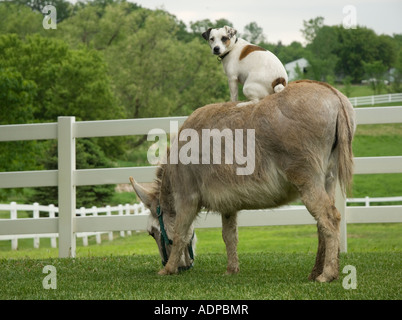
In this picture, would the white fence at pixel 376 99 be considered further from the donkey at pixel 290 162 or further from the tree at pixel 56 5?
the donkey at pixel 290 162

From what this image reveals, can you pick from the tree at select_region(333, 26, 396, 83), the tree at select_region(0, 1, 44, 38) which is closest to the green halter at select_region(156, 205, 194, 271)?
the tree at select_region(333, 26, 396, 83)

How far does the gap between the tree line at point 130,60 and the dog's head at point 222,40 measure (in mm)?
23642

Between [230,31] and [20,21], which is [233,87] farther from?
[20,21]

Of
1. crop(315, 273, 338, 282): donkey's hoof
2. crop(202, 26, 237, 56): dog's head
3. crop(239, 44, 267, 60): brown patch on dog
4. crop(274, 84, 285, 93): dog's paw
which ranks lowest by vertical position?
crop(315, 273, 338, 282): donkey's hoof

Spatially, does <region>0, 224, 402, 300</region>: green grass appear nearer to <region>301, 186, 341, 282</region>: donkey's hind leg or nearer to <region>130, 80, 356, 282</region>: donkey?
<region>301, 186, 341, 282</region>: donkey's hind leg

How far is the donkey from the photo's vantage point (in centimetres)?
462

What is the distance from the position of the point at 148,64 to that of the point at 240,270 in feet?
103

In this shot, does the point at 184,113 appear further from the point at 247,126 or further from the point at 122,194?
the point at 247,126

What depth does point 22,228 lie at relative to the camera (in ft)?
25.5

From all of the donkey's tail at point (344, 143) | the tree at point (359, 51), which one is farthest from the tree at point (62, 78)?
the donkey's tail at point (344, 143)

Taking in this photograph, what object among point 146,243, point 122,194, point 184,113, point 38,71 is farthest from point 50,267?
point 184,113

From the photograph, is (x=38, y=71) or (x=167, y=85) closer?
(x=38, y=71)

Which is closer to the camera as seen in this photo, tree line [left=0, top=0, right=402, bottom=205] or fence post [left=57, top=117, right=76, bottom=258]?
fence post [left=57, top=117, right=76, bottom=258]

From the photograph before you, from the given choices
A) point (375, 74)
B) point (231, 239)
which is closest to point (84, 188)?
point (231, 239)
